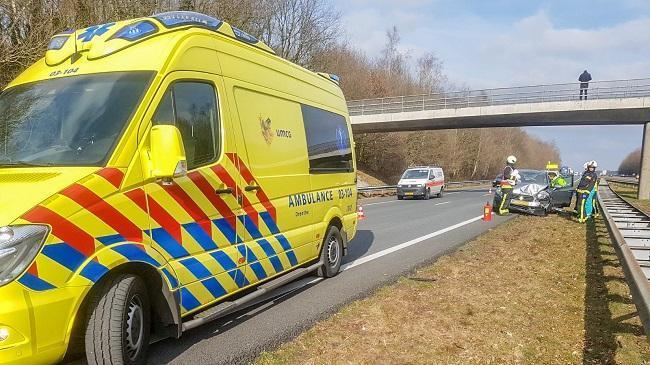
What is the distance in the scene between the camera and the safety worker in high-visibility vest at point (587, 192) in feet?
47.7

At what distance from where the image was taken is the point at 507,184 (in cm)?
1623

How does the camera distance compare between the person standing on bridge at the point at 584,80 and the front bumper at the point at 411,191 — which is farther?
the person standing on bridge at the point at 584,80

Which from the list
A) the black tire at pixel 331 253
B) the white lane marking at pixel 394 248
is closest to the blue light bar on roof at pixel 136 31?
the black tire at pixel 331 253

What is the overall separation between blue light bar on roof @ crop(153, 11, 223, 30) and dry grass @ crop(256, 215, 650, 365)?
10.1 feet

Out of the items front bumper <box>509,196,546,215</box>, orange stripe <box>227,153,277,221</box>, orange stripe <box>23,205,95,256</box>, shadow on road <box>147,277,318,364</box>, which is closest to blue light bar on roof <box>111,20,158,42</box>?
orange stripe <box>227,153,277,221</box>

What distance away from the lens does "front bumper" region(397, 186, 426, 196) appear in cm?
2659

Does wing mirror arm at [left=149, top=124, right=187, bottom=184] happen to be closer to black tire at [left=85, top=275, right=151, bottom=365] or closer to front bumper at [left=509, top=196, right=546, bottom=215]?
black tire at [left=85, top=275, right=151, bottom=365]

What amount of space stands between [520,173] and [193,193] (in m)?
16.0

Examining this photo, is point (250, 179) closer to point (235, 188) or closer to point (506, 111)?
point (235, 188)

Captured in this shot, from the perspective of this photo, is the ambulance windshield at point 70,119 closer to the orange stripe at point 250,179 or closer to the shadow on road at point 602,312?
the orange stripe at point 250,179

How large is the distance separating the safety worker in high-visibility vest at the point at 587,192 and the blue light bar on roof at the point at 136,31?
45.8ft

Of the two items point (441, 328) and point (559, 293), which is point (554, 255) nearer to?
point (559, 293)

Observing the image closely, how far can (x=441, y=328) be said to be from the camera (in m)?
4.88

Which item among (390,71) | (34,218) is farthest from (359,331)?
(390,71)
